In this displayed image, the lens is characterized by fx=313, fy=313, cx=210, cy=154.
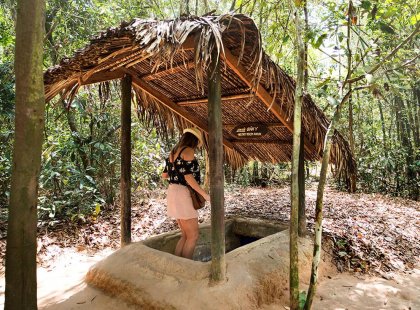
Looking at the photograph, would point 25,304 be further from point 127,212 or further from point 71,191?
point 71,191

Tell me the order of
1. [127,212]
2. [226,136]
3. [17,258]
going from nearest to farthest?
[17,258] < [127,212] < [226,136]

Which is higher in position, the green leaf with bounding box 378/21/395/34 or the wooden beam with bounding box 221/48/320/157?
the green leaf with bounding box 378/21/395/34

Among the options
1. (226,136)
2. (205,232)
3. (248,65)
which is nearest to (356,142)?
(226,136)

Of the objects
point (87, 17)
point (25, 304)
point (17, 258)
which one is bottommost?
point (25, 304)

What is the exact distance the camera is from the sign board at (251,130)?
4.40 m

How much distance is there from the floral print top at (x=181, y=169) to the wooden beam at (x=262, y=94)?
1026 millimetres

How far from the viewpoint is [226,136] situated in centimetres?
545

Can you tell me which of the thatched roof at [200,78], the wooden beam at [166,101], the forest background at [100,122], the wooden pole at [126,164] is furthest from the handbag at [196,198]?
the forest background at [100,122]

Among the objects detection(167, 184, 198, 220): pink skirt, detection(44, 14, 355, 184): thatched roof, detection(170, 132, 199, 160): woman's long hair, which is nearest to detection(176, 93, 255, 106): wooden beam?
detection(44, 14, 355, 184): thatched roof

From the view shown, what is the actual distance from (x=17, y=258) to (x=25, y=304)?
0.28 metres

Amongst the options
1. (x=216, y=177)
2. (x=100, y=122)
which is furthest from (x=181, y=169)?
(x=100, y=122)

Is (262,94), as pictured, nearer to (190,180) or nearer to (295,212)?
(190,180)

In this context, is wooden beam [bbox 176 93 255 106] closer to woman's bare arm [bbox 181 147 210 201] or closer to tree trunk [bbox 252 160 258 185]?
woman's bare arm [bbox 181 147 210 201]

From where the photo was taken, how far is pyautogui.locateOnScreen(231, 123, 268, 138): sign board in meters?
4.40
